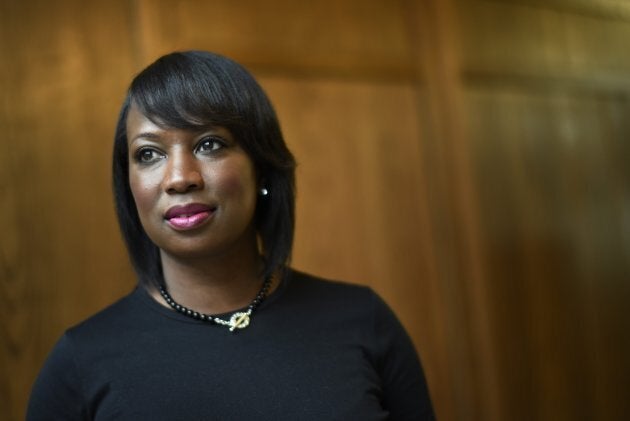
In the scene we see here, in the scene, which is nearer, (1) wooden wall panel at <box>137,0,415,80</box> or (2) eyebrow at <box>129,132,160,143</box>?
(2) eyebrow at <box>129,132,160,143</box>

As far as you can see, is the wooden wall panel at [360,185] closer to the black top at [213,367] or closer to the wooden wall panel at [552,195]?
the wooden wall panel at [552,195]

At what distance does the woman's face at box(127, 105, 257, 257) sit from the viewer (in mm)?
1049

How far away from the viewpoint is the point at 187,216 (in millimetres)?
1050

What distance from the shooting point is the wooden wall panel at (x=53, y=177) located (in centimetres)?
152

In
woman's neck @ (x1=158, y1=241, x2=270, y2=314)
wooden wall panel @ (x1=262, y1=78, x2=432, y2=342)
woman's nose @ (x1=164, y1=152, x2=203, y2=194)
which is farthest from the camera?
wooden wall panel @ (x1=262, y1=78, x2=432, y2=342)

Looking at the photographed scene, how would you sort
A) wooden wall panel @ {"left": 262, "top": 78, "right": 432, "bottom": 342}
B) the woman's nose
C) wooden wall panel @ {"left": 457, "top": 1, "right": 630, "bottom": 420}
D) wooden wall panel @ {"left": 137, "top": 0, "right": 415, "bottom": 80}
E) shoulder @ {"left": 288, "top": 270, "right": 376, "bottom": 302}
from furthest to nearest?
wooden wall panel @ {"left": 457, "top": 1, "right": 630, "bottom": 420} → wooden wall panel @ {"left": 262, "top": 78, "right": 432, "bottom": 342} → wooden wall panel @ {"left": 137, "top": 0, "right": 415, "bottom": 80} → shoulder @ {"left": 288, "top": 270, "right": 376, "bottom": 302} → the woman's nose

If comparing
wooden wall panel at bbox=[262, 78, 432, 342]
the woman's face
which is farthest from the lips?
wooden wall panel at bbox=[262, 78, 432, 342]

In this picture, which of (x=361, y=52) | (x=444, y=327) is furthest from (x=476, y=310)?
(x=361, y=52)

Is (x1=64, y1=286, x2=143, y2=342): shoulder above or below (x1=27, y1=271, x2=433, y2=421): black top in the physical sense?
above

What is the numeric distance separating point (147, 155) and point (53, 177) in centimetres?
60

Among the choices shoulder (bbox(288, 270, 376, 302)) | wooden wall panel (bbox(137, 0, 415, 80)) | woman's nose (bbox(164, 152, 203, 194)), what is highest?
wooden wall panel (bbox(137, 0, 415, 80))

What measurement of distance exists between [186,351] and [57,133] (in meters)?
0.75

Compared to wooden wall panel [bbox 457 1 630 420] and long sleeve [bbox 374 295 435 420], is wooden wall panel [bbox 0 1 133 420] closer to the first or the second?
long sleeve [bbox 374 295 435 420]

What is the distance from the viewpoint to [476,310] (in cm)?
220
